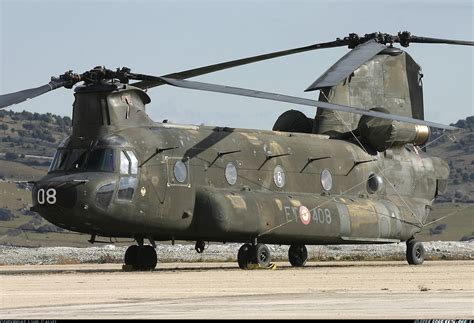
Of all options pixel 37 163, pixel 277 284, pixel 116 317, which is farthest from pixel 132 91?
pixel 37 163

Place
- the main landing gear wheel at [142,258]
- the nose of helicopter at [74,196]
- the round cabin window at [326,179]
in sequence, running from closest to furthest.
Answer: the nose of helicopter at [74,196] → the main landing gear wheel at [142,258] → the round cabin window at [326,179]

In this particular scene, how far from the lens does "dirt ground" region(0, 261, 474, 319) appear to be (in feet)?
60.9

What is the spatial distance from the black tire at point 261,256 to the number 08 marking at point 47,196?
20.5ft

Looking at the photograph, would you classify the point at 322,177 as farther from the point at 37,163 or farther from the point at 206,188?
the point at 37,163

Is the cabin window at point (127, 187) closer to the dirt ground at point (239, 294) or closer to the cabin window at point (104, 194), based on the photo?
the cabin window at point (104, 194)

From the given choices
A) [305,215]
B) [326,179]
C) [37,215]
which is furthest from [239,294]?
[37,215]

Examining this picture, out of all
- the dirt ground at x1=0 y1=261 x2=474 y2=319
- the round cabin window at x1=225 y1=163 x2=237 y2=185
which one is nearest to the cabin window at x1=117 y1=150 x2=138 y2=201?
the dirt ground at x1=0 y1=261 x2=474 y2=319

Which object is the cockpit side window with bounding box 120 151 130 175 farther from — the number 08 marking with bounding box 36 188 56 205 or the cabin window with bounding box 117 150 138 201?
the number 08 marking with bounding box 36 188 56 205

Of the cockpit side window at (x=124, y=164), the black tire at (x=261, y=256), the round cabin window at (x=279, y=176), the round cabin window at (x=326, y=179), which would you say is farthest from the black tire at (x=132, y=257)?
the round cabin window at (x=326, y=179)

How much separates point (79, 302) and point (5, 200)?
12973 cm

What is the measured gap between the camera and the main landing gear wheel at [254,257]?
3519 cm

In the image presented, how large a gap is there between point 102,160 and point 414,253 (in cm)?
1232

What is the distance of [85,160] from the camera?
33.1 metres

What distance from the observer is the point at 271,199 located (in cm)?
3622
